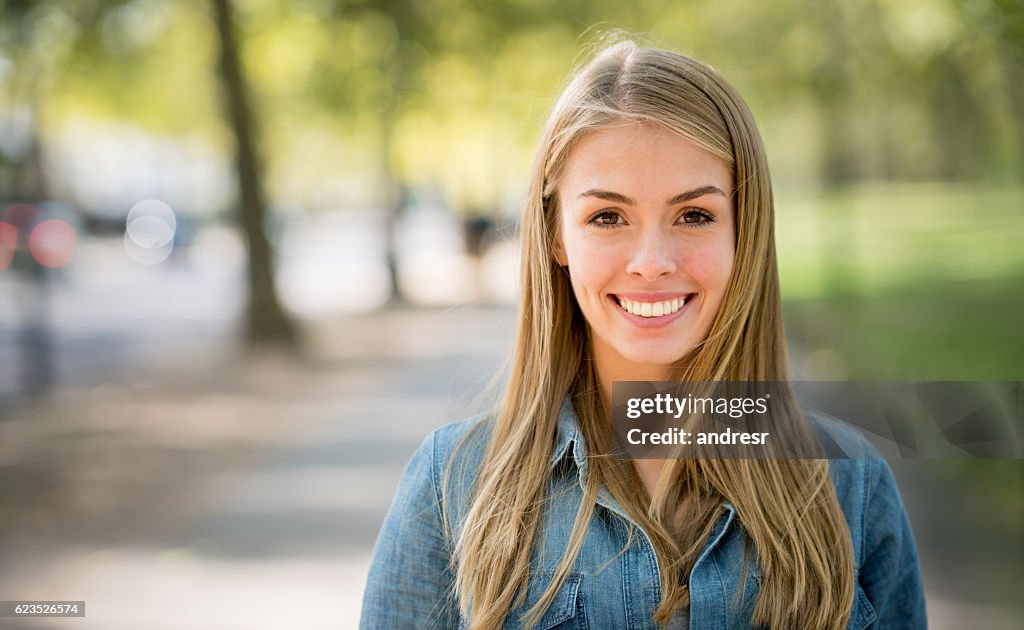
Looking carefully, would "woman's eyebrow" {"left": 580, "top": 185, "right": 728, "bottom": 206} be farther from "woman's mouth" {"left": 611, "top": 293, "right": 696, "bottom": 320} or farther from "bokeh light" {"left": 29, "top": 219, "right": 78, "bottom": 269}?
"bokeh light" {"left": 29, "top": 219, "right": 78, "bottom": 269}

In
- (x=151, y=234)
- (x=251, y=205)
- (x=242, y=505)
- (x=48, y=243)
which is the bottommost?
(x=242, y=505)

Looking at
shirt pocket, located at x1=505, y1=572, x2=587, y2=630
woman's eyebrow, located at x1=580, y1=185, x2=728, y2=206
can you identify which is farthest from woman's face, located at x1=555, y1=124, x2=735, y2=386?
shirt pocket, located at x1=505, y1=572, x2=587, y2=630

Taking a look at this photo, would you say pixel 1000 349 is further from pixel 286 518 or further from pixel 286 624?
pixel 286 624

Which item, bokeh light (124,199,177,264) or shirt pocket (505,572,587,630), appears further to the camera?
bokeh light (124,199,177,264)

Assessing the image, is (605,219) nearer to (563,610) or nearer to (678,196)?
(678,196)

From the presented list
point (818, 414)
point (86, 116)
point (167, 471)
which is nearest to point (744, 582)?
point (818, 414)

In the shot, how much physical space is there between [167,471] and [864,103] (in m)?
8.18

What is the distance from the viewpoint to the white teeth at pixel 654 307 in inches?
70.4

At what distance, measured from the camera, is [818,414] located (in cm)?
205

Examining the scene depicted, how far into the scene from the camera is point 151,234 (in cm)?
3200

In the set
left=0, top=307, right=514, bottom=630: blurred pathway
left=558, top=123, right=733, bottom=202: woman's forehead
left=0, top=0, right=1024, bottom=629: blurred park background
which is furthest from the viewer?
left=0, top=0, right=1024, bottom=629: blurred park background

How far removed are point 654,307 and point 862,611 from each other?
72 cm

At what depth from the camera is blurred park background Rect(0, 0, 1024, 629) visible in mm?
5367

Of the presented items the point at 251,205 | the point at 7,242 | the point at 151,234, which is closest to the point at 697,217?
the point at 251,205
